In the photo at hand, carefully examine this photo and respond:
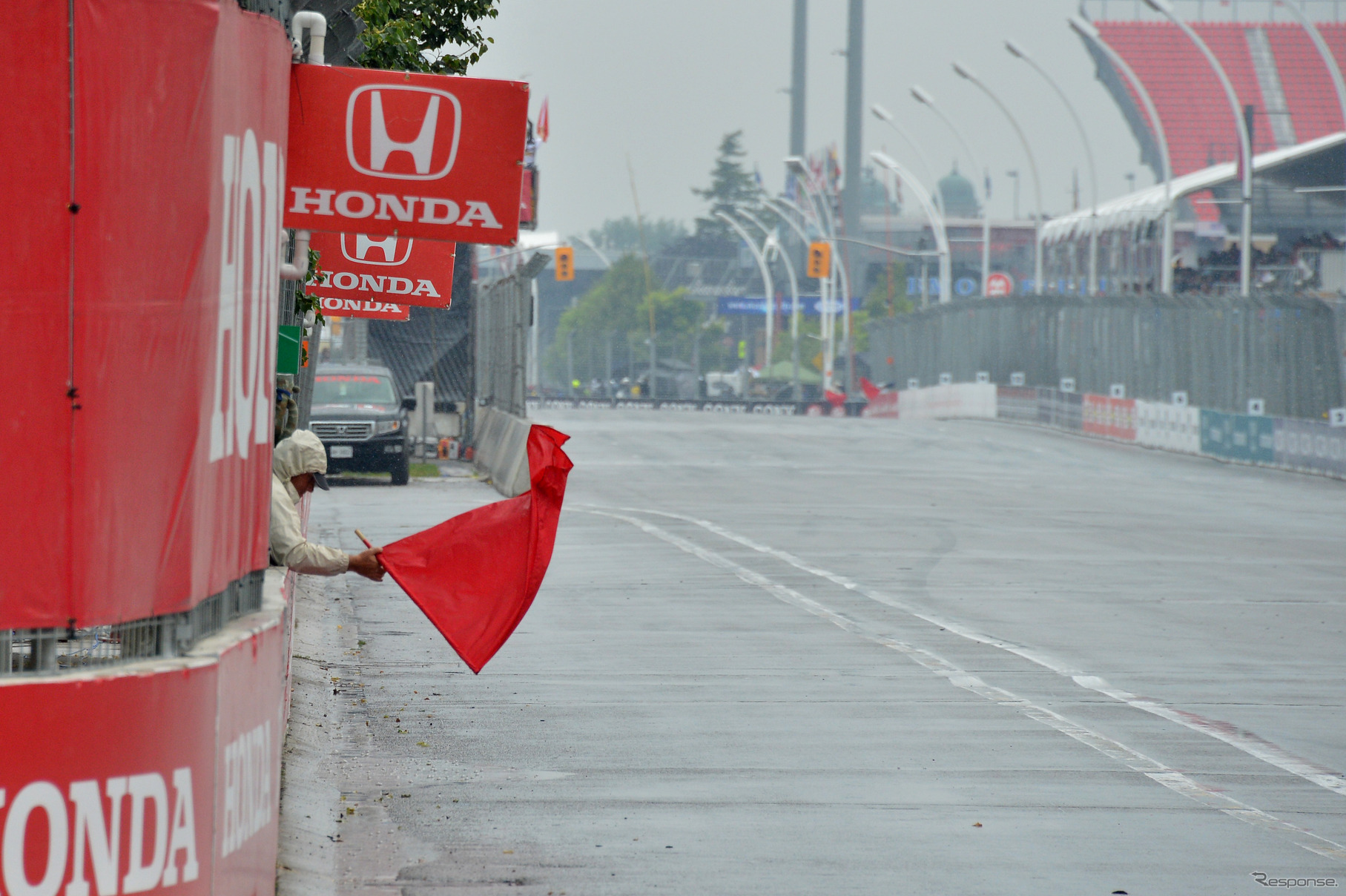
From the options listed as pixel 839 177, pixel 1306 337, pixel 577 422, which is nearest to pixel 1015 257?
pixel 839 177

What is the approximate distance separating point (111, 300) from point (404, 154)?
6.54ft

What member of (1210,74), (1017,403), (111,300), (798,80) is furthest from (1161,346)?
(1210,74)

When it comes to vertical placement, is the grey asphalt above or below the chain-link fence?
below

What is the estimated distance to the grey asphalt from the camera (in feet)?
24.2

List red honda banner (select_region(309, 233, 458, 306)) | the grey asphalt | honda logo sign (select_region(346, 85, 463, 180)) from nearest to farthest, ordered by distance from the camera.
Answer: honda logo sign (select_region(346, 85, 463, 180))
the grey asphalt
red honda banner (select_region(309, 233, 458, 306))

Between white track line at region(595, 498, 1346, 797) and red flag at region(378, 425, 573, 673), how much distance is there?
3.90 metres

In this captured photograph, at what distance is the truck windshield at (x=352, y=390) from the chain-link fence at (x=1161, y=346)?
16.8m

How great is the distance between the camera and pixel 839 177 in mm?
126375

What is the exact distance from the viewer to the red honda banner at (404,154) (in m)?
6.80

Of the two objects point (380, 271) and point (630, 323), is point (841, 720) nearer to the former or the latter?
point (380, 271)

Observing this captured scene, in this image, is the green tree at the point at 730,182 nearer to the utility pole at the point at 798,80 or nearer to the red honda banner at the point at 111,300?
the utility pole at the point at 798,80

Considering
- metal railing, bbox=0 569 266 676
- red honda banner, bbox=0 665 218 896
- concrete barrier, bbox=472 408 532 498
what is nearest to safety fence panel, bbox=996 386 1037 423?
concrete barrier, bbox=472 408 532 498

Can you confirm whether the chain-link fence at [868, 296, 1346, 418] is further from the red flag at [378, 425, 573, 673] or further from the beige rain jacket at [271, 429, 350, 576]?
the beige rain jacket at [271, 429, 350, 576]

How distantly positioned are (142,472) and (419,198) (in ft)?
7.38
